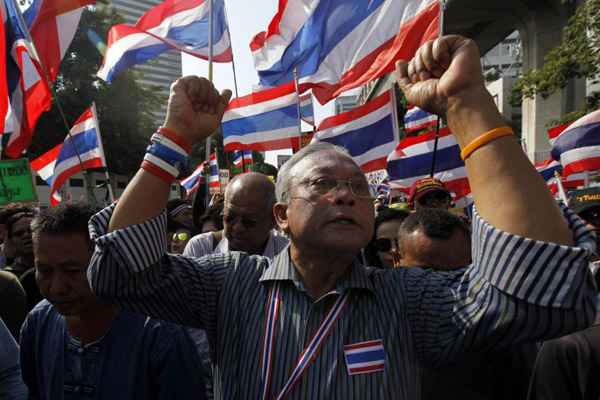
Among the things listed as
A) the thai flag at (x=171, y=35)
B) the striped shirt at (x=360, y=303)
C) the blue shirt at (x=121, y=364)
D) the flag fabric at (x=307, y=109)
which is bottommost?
the blue shirt at (x=121, y=364)

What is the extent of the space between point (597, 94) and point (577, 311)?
13145mm

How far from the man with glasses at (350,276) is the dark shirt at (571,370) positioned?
0.48 metres

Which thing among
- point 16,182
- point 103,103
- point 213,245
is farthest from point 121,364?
point 103,103

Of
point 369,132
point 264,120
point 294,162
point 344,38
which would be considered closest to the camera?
point 294,162

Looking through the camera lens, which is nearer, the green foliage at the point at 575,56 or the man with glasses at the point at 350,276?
the man with glasses at the point at 350,276

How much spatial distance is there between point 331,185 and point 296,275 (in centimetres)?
30

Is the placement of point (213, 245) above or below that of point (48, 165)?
below

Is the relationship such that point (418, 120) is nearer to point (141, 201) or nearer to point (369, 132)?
point (369, 132)

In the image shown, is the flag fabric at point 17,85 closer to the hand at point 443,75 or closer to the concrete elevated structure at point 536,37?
the hand at point 443,75

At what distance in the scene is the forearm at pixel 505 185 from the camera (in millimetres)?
1450

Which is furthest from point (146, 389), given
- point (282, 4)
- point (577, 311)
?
point (282, 4)

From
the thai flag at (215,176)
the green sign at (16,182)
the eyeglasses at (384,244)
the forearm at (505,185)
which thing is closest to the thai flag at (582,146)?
the eyeglasses at (384,244)

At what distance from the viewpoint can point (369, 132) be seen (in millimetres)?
6539

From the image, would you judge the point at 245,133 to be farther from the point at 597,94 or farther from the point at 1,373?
the point at 597,94
